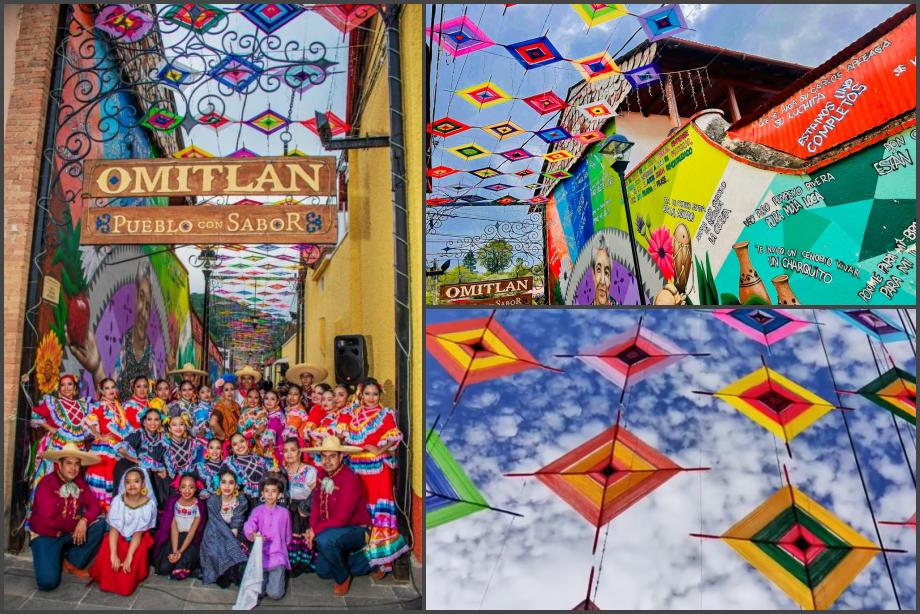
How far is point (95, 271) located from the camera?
30.0 feet

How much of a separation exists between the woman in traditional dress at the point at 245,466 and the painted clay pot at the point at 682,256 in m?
5.21

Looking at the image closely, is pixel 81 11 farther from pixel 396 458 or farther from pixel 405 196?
pixel 396 458

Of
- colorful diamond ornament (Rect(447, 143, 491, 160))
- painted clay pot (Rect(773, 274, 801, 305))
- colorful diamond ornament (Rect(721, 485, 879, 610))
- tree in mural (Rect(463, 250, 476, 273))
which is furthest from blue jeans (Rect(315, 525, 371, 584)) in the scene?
tree in mural (Rect(463, 250, 476, 273))

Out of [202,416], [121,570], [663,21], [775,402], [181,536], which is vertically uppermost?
[663,21]

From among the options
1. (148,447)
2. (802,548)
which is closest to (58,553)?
(148,447)

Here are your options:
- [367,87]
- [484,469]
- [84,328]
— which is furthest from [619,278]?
[84,328]

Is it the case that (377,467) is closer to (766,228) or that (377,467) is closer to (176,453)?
(176,453)

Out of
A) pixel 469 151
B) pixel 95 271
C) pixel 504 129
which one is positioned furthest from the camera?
pixel 469 151

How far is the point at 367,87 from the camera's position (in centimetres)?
888

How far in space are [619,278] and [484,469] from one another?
20.4 ft

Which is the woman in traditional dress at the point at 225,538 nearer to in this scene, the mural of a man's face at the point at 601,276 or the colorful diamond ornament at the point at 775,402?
the colorful diamond ornament at the point at 775,402

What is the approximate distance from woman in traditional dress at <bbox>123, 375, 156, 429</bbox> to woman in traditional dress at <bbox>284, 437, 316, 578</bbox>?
4.74 ft

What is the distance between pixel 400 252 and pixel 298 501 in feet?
6.92

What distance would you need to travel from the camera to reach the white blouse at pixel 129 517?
197 inches
